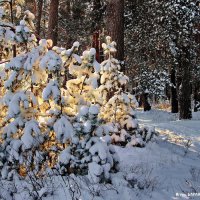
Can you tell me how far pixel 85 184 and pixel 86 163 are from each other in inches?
14.9

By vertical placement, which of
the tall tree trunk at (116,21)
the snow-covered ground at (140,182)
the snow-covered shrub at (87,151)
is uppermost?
the tall tree trunk at (116,21)

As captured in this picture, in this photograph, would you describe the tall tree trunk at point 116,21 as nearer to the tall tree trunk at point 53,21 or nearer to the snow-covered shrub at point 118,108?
the snow-covered shrub at point 118,108

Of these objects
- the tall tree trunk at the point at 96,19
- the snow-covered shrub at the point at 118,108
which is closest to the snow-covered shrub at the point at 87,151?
the snow-covered shrub at the point at 118,108

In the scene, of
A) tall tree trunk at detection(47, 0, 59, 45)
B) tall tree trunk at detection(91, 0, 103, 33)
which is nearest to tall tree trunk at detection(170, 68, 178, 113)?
tall tree trunk at detection(91, 0, 103, 33)

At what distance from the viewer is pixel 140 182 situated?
6309 mm

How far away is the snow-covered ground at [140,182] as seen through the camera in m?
5.76

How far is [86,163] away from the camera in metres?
6.27

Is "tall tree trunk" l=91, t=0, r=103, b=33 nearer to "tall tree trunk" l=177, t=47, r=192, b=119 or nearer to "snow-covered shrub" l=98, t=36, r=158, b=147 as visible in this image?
"tall tree trunk" l=177, t=47, r=192, b=119

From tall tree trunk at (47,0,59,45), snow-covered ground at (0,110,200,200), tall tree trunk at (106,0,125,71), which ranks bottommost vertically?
snow-covered ground at (0,110,200,200)

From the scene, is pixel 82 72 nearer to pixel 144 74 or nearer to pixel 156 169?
pixel 156 169

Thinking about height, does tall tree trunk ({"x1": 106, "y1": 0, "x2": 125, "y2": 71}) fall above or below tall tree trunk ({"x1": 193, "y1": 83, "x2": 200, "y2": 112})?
above

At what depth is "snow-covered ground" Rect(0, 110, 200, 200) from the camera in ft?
18.9

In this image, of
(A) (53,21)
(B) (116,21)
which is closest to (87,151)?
(B) (116,21)

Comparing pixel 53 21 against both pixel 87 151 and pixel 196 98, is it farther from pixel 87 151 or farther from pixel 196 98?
pixel 196 98
